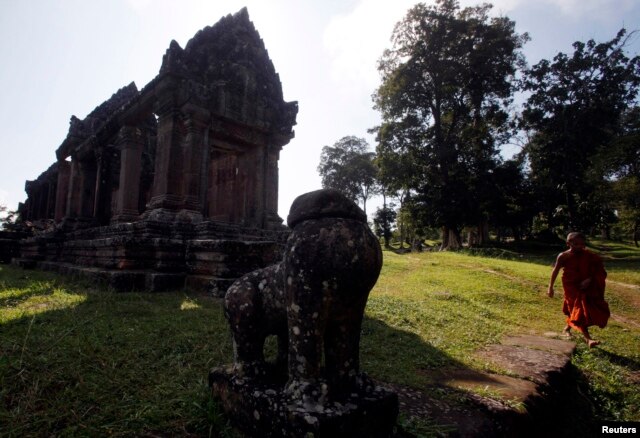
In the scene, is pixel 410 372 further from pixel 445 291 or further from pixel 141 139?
pixel 141 139

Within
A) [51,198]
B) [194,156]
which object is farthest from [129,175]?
[51,198]

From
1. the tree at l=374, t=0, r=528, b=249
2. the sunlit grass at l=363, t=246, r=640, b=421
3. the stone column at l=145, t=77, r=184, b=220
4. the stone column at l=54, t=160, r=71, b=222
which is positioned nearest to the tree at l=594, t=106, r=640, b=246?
the tree at l=374, t=0, r=528, b=249

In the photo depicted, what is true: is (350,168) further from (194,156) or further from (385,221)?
(194,156)

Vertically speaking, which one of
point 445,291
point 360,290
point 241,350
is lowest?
point 445,291

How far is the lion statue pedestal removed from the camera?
154 centimetres

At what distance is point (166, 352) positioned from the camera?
9.42 ft

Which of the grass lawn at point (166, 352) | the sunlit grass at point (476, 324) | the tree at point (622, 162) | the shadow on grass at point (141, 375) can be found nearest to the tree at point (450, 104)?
the tree at point (622, 162)

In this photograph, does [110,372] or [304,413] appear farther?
[110,372]

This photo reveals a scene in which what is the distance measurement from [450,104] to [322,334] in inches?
973

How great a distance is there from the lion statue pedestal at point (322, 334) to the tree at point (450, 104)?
20391 millimetres

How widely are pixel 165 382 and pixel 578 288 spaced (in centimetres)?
628

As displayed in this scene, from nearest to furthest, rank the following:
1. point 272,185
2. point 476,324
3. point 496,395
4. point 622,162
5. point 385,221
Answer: point 496,395, point 476,324, point 272,185, point 622,162, point 385,221

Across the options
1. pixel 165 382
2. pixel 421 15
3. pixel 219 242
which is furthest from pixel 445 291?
pixel 421 15

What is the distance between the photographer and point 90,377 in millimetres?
2279
